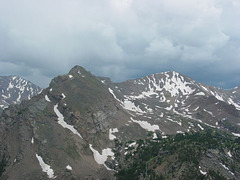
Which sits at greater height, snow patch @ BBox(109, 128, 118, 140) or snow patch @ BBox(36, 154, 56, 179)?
snow patch @ BBox(109, 128, 118, 140)

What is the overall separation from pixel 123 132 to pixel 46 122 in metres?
60.5

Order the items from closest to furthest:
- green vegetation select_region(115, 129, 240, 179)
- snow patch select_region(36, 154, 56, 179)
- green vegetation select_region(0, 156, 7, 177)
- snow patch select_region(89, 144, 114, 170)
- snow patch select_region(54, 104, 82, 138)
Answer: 1. green vegetation select_region(115, 129, 240, 179)
2. snow patch select_region(36, 154, 56, 179)
3. green vegetation select_region(0, 156, 7, 177)
4. snow patch select_region(89, 144, 114, 170)
5. snow patch select_region(54, 104, 82, 138)

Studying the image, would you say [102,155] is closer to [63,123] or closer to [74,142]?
[74,142]

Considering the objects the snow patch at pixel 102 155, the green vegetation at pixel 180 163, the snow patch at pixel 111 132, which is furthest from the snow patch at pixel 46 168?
the snow patch at pixel 111 132

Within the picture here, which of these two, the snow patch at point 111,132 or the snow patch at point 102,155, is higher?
the snow patch at point 111,132

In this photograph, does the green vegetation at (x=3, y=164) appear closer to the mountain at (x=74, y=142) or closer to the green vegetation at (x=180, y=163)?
the mountain at (x=74, y=142)

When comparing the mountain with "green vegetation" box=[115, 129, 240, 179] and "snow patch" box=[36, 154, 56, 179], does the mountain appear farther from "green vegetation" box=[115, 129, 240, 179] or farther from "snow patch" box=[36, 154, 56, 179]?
"green vegetation" box=[115, 129, 240, 179]

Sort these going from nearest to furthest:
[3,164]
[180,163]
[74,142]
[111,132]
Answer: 1. [180,163]
2. [3,164]
3. [74,142]
4. [111,132]

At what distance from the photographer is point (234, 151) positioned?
11925 centimetres

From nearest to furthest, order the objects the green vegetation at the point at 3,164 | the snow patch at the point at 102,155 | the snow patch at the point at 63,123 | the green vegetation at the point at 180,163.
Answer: the green vegetation at the point at 180,163 → the green vegetation at the point at 3,164 → the snow patch at the point at 102,155 → the snow patch at the point at 63,123

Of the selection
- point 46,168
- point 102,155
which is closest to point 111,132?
point 102,155

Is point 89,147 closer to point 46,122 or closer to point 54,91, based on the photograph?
point 46,122

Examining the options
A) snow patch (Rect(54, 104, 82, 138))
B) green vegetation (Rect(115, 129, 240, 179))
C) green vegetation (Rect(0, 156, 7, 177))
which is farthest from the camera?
snow patch (Rect(54, 104, 82, 138))

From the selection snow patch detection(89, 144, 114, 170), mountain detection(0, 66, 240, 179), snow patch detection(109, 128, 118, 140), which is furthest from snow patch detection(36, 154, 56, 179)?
snow patch detection(109, 128, 118, 140)
